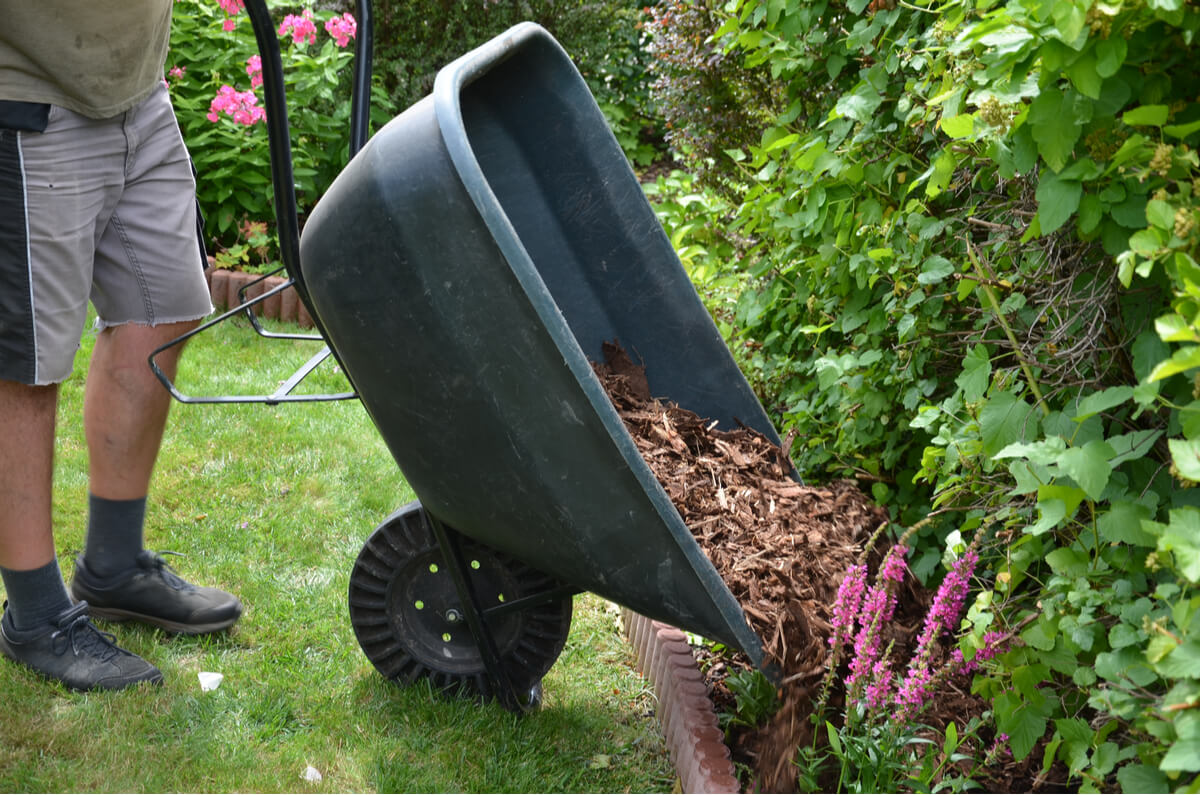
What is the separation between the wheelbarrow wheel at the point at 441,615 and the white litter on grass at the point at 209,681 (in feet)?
1.19

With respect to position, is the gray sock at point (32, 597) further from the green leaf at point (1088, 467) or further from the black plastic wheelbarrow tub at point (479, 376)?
the green leaf at point (1088, 467)

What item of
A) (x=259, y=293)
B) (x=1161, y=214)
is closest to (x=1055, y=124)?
(x=1161, y=214)

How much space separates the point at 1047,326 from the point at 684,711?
1014 millimetres

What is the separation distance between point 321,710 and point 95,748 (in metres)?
0.44

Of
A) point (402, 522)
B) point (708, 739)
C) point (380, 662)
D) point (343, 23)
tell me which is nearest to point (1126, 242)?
point (708, 739)

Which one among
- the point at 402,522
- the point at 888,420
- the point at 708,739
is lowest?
the point at 708,739

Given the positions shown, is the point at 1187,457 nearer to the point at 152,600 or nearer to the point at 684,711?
the point at 684,711

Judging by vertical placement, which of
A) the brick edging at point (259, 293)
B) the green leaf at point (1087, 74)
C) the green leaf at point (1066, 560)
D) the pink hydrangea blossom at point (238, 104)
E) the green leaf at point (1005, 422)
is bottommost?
the brick edging at point (259, 293)

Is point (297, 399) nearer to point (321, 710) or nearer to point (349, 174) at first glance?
point (349, 174)

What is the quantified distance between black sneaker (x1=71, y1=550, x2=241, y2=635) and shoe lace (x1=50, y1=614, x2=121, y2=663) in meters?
0.14

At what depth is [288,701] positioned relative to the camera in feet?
7.42

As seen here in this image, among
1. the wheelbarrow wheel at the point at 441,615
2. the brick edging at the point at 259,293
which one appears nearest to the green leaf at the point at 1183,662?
the wheelbarrow wheel at the point at 441,615

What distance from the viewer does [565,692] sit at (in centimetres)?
240

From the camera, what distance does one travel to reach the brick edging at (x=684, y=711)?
1.93 metres
